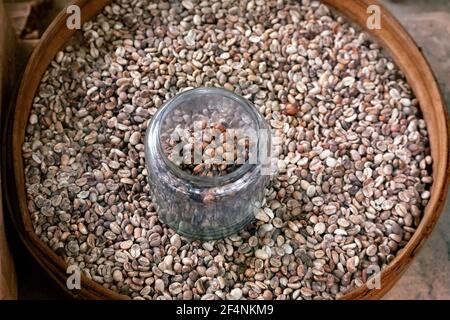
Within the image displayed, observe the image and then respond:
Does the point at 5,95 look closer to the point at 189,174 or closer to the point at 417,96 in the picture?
the point at 189,174

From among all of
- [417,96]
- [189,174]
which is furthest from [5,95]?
[417,96]

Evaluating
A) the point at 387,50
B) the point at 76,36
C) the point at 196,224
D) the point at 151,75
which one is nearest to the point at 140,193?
the point at 196,224

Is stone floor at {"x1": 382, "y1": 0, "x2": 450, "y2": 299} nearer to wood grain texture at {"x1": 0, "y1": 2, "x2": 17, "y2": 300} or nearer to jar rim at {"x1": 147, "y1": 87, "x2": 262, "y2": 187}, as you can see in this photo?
jar rim at {"x1": 147, "y1": 87, "x2": 262, "y2": 187}

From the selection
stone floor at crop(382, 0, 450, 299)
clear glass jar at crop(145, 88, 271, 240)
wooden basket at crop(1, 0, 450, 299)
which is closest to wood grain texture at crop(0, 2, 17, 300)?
wooden basket at crop(1, 0, 450, 299)

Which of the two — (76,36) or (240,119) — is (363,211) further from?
(76,36)

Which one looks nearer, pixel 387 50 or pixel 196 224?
pixel 196 224

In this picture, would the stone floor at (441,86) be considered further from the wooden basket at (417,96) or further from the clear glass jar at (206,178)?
the clear glass jar at (206,178)
